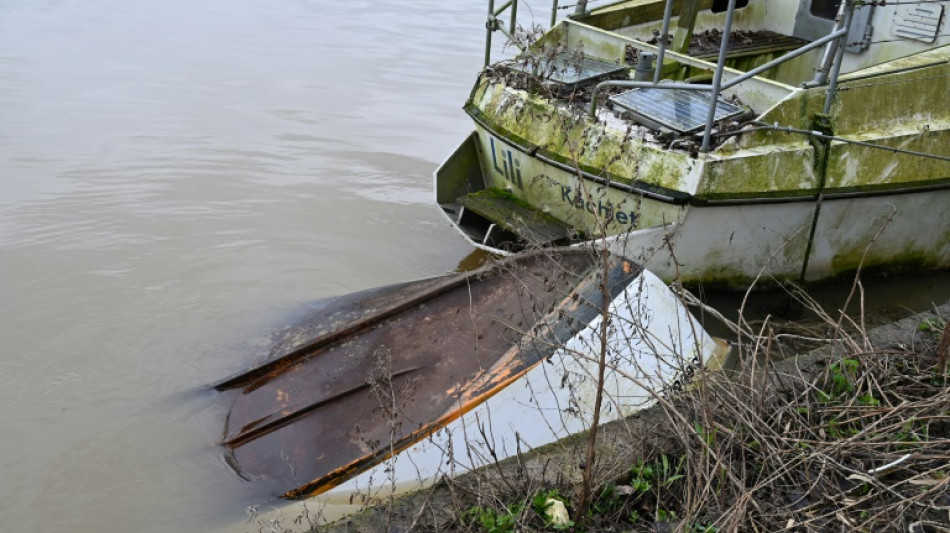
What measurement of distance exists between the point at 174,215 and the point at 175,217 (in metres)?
0.05

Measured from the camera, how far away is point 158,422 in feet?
17.4

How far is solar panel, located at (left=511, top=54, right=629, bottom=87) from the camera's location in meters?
6.93

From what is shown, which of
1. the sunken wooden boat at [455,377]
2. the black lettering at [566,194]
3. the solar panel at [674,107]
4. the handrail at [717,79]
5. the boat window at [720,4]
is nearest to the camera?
the sunken wooden boat at [455,377]

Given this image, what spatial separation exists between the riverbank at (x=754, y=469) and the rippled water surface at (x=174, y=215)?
149 centimetres

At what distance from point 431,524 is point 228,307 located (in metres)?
3.73

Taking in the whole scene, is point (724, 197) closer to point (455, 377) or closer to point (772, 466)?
point (455, 377)

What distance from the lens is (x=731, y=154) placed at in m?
5.75

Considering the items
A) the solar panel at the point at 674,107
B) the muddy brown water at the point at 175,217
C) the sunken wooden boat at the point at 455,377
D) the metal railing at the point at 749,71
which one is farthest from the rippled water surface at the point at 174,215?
the metal railing at the point at 749,71

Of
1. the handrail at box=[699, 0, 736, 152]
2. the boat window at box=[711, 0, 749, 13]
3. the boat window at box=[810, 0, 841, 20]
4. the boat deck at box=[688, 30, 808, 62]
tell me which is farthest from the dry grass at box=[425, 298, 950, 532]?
the boat window at box=[711, 0, 749, 13]

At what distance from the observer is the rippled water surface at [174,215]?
198 inches

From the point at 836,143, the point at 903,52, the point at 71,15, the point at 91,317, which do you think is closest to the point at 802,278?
the point at 836,143

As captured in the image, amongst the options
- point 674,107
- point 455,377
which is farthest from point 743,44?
point 455,377

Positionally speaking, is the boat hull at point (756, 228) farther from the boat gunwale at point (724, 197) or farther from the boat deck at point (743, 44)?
the boat deck at point (743, 44)

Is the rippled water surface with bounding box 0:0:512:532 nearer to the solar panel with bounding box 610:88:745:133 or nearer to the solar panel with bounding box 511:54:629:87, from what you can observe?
the solar panel with bounding box 511:54:629:87
